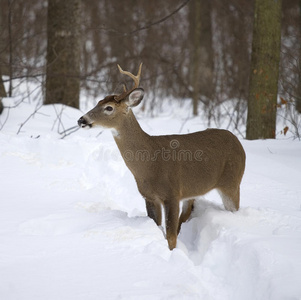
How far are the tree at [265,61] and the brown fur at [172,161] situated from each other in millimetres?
2545

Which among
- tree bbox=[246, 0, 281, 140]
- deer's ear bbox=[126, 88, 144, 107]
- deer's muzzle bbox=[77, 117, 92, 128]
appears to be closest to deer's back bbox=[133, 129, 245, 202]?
deer's ear bbox=[126, 88, 144, 107]

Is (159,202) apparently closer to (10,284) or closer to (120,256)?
(120,256)

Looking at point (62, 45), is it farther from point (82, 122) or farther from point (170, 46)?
point (170, 46)

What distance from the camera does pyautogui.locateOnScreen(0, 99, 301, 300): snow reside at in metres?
2.93

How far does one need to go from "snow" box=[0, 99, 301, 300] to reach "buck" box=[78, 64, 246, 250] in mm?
244

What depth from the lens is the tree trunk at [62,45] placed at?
860 centimetres

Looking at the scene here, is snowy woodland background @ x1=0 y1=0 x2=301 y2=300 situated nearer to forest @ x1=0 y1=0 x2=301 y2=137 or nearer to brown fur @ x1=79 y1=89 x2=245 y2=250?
brown fur @ x1=79 y1=89 x2=245 y2=250

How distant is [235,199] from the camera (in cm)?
459

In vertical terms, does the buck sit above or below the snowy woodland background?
above

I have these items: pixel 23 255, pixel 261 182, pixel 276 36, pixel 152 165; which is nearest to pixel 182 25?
pixel 276 36

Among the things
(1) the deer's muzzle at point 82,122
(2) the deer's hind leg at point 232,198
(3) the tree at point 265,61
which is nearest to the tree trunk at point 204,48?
(3) the tree at point 265,61

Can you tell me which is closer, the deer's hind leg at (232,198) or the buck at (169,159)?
the buck at (169,159)

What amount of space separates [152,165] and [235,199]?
3.27 feet

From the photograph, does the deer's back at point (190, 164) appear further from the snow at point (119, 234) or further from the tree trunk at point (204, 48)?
the tree trunk at point (204, 48)
